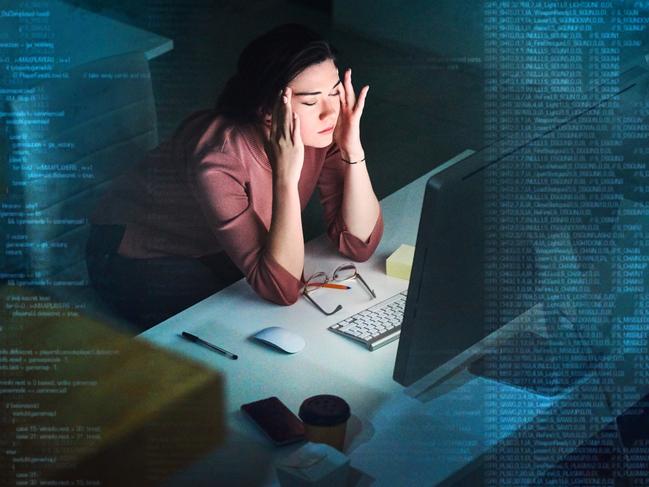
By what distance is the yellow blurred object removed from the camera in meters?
1.33

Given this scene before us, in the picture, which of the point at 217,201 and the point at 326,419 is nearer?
the point at 326,419

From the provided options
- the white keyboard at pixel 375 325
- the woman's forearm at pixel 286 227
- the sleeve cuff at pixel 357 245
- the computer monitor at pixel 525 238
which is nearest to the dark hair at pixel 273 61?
the woman's forearm at pixel 286 227

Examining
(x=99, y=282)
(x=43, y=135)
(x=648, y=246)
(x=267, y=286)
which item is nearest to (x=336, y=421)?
(x=267, y=286)

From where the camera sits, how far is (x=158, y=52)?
2006mm

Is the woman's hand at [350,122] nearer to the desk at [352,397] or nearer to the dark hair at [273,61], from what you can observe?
the dark hair at [273,61]

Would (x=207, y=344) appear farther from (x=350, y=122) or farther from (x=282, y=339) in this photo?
(x=350, y=122)

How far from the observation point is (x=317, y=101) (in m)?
1.71

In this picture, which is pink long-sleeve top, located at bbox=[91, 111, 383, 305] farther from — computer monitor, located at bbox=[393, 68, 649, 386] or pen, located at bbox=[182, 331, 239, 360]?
computer monitor, located at bbox=[393, 68, 649, 386]

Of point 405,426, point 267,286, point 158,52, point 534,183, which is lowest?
point 405,426

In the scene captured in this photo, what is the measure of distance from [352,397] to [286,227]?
0.37 meters

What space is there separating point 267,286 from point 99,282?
1.30 feet

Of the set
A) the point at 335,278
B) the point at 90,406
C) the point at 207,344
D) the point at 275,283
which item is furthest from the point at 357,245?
the point at 90,406

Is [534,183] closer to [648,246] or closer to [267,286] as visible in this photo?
[648,246]

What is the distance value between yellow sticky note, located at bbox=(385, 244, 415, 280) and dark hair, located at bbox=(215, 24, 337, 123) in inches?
14.3
